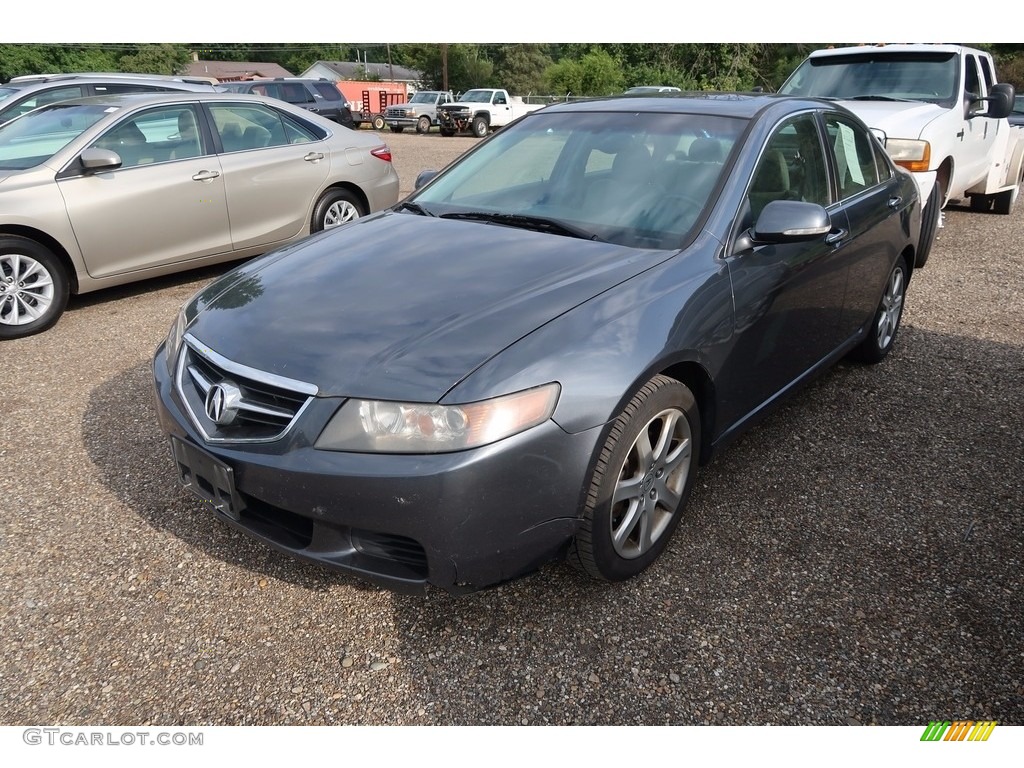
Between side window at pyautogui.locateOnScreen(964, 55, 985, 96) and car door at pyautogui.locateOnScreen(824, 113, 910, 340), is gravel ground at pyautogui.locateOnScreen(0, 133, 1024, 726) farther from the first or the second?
side window at pyautogui.locateOnScreen(964, 55, 985, 96)

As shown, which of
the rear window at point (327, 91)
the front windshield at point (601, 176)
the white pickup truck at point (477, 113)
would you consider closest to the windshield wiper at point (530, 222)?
the front windshield at point (601, 176)

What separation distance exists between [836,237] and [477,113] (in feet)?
88.9

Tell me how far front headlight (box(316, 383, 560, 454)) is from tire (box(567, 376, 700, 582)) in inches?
12.6

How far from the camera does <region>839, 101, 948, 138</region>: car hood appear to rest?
22.8 feet

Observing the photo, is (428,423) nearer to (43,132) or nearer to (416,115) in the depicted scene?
(43,132)

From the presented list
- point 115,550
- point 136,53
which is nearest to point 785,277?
point 115,550

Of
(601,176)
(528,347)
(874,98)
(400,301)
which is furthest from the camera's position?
(874,98)

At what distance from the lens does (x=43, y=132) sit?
19.6ft

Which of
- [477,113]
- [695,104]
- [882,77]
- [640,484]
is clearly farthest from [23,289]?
[477,113]

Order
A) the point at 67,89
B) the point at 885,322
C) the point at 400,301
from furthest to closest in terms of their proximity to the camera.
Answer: the point at 67,89 → the point at 885,322 → the point at 400,301

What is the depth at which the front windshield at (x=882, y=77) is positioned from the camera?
771 centimetres

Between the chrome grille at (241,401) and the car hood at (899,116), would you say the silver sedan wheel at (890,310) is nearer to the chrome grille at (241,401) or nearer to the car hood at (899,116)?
the car hood at (899,116)

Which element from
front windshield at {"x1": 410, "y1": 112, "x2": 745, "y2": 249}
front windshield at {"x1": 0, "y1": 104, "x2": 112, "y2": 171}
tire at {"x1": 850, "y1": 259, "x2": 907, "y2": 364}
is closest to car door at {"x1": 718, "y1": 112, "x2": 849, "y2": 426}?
front windshield at {"x1": 410, "y1": 112, "x2": 745, "y2": 249}
